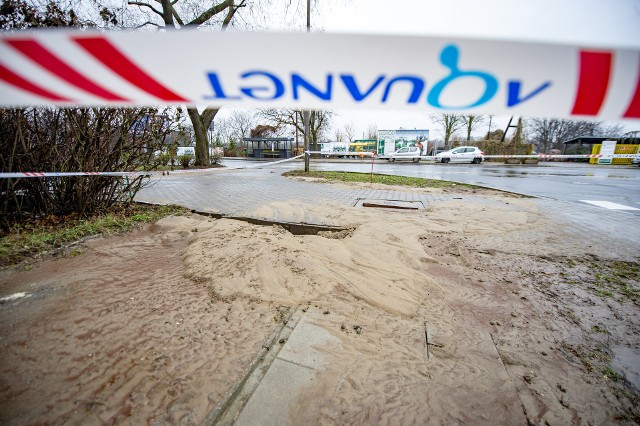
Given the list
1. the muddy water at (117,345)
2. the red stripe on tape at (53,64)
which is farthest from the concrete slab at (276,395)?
the red stripe on tape at (53,64)

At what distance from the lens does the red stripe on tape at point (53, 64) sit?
5.13ft

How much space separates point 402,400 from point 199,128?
62.3ft

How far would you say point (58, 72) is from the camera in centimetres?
163

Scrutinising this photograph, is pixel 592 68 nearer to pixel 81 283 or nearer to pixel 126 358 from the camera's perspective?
pixel 126 358

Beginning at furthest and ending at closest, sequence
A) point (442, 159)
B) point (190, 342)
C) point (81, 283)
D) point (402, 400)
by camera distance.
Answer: point (442, 159) < point (81, 283) < point (190, 342) < point (402, 400)

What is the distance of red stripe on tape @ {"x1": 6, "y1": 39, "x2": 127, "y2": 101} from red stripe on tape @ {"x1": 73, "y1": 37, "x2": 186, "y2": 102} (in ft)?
0.51

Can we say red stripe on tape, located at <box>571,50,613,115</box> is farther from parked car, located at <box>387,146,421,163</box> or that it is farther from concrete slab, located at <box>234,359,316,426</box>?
parked car, located at <box>387,146,421,163</box>

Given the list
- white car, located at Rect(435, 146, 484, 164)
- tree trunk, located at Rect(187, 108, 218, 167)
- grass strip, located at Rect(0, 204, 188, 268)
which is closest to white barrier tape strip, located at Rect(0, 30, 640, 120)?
grass strip, located at Rect(0, 204, 188, 268)

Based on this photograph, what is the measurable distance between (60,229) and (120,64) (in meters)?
3.81

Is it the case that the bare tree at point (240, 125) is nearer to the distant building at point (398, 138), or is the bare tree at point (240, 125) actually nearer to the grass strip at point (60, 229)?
the distant building at point (398, 138)

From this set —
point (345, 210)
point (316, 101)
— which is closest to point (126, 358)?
point (316, 101)

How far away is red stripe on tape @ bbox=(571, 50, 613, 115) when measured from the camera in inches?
63.3

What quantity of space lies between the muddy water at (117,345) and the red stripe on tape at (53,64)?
172 centimetres

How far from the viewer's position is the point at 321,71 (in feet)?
5.84
